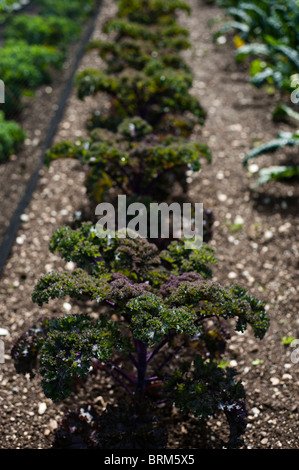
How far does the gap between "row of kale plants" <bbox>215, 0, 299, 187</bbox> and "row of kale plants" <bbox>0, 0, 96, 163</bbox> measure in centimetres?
214

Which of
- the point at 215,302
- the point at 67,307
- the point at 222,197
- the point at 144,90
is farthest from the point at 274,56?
the point at 215,302

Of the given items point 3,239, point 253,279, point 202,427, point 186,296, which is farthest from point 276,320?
point 3,239

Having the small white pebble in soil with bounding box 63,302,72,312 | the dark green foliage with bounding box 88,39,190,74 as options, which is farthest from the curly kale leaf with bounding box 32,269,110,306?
the dark green foliage with bounding box 88,39,190,74

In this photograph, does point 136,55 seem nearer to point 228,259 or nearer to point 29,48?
point 29,48

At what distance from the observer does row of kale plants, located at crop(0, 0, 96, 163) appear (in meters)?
5.72

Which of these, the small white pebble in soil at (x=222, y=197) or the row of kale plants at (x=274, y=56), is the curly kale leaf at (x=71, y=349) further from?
the row of kale plants at (x=274, y=56)

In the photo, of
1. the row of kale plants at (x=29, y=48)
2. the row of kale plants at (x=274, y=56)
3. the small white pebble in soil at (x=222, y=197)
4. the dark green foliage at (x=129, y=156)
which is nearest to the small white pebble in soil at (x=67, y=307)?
the dark green foliage at (x=129, y=156)

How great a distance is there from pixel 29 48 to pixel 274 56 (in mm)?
2928

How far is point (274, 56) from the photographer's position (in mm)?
6285

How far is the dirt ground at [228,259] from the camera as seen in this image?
10.8 feet

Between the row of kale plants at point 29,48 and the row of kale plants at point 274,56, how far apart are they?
214 cm

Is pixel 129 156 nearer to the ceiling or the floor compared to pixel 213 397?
nearer to the ceiling
